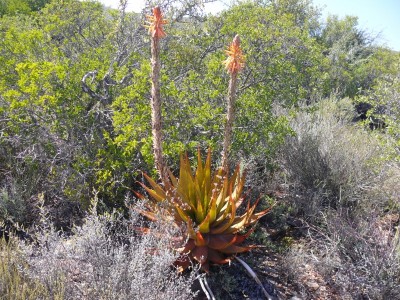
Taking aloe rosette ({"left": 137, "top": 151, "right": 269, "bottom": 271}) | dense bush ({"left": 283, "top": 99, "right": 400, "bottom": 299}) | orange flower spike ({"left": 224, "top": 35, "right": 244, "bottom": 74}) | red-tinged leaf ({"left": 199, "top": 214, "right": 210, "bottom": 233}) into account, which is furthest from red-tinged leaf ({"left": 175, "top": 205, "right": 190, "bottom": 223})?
orange flower spike ({"left": 224, "top": 35, "right": 244, "bottom": 74})

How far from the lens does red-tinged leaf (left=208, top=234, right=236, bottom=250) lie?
11.3 ft

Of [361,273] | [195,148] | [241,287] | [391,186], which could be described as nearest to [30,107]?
[195,148]

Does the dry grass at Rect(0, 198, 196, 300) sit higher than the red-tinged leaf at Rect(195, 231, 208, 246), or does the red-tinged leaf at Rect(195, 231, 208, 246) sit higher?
the red-tinged leaf at Rect(195, 231, 208, 246)

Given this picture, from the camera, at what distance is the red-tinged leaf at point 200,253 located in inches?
131

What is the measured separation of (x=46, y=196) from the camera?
4.63 meters

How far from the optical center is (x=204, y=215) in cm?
367

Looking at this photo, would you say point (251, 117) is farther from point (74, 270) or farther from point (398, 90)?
point (74, 270)

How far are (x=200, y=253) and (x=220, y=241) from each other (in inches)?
9.3

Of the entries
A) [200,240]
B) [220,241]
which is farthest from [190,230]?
[220,241]

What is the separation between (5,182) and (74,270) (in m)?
2.19

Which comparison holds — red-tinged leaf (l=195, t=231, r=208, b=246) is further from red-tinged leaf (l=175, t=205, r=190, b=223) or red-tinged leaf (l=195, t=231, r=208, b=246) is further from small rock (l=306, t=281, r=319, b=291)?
small rock (l=306, t=281, r=319, b=291)

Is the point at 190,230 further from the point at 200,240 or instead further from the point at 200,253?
the point at 200,253

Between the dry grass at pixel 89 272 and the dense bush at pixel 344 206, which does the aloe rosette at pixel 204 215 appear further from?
the dense bush at pixel 344 206

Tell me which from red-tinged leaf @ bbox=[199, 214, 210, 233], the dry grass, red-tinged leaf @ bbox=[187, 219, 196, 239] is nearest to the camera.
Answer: the dry grass
